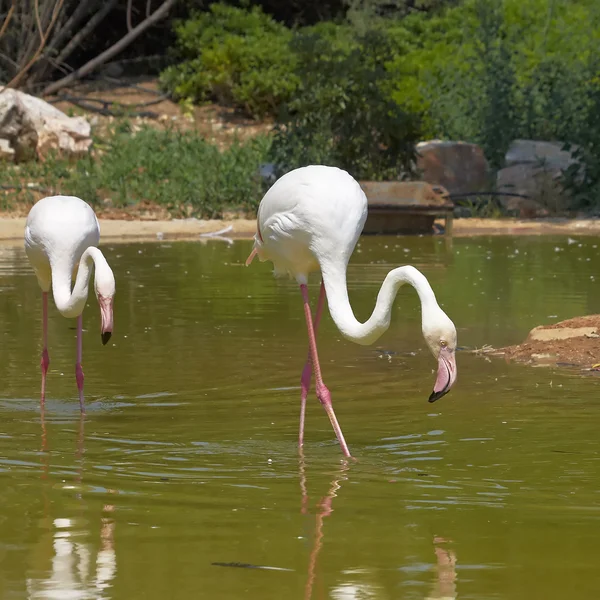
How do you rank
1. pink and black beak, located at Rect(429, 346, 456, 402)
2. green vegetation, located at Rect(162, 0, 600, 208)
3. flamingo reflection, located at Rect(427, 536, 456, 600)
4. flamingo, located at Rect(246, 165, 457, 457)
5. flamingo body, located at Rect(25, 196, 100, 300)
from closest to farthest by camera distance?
flamingo reflection, located at Rect(427, 536, 456, 600), pink and black beak, located at Rect(429, 346, 456, 402), flamingo, located at Rect(246, 165, 457, 457), flamingo body, located at Rect(25, 196, 100, 300), green vegetation, located at Rect(162, 0, 600, 208)

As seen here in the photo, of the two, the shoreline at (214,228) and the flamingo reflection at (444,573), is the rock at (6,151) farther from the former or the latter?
the flamingo reflection at (444,573)

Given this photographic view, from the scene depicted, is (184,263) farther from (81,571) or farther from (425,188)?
(81,571)

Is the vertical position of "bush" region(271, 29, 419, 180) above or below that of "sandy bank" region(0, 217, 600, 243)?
above

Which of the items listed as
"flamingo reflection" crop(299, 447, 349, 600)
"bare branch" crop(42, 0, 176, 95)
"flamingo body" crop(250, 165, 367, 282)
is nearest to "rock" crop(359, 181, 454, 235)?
"bare branch" crop(42, 0, 176, 95)

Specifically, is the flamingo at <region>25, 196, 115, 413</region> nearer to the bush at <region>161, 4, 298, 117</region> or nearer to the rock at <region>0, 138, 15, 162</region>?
the rock at <region>0, 138, 15, 162</region>

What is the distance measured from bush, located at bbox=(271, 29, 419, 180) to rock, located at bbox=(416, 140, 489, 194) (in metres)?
0.45

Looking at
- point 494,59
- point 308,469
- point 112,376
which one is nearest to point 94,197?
point 494,59

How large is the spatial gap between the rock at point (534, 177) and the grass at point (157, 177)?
3.84 metres

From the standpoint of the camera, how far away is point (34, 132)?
72.9 ft

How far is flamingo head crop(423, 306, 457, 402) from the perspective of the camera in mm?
5418

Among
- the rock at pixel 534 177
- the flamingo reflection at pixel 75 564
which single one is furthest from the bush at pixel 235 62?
the flamingo reflection at pixel 75 564

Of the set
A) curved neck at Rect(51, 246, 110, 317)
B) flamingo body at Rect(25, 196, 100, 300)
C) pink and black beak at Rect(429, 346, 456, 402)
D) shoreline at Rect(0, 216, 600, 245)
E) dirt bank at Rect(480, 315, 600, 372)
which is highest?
flamingo body at Rect(25, 196, 100, 300)

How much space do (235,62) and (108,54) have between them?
2.53 metres

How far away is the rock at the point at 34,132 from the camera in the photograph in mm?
21953
